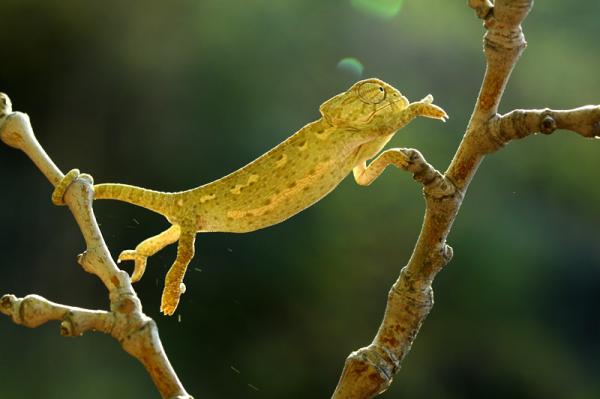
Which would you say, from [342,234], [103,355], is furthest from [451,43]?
[103,355]

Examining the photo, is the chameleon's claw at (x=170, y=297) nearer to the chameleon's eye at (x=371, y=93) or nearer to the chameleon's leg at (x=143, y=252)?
the chameleon's leg at (x=143, y=252)

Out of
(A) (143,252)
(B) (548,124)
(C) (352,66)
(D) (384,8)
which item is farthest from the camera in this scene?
(D) (384,8)

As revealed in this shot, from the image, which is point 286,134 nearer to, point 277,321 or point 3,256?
point 277,321

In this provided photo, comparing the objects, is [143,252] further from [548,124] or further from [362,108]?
[548,124]

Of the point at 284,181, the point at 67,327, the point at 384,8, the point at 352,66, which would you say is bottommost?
the point at 67,327

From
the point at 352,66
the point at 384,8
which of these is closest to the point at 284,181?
the point at 352,66

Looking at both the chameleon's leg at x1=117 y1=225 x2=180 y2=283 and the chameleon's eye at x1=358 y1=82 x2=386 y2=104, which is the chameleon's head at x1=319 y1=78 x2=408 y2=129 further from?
the chameleon's leg at x1=117 y1=225 x2=180 y2=283
